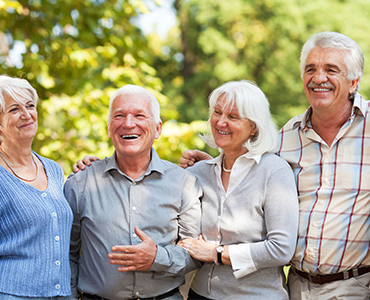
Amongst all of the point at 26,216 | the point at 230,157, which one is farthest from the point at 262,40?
the point at 26,216

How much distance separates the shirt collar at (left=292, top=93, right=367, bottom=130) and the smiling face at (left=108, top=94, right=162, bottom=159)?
86cm

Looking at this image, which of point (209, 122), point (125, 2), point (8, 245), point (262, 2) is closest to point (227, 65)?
point (262, 2)

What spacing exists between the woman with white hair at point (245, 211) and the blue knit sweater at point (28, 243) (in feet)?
2.23

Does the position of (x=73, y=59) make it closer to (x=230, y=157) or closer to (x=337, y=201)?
(x=230, y=157)

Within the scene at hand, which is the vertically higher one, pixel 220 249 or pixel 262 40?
pixel 262 40

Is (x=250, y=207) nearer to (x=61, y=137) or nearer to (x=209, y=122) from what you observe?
(x=209, y=122)

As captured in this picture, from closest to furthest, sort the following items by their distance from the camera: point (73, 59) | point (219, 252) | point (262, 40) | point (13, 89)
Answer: point (13, 89) → point (219, 252) → point (73, 59) → point (262, 40)

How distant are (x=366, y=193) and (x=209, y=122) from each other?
0.93m

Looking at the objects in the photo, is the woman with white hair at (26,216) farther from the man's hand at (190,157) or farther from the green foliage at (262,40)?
the green foliage at (262,40)

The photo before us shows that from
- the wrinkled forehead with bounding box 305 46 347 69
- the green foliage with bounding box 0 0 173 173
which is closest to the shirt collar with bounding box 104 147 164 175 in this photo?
the wrinkled forehead with bounding box 305 46 347 69

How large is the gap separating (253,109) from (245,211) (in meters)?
0.54

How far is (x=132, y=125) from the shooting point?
2.22m

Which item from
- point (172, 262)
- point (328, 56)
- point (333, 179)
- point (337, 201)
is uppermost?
point (328, 56)

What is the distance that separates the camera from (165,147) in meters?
3.90
